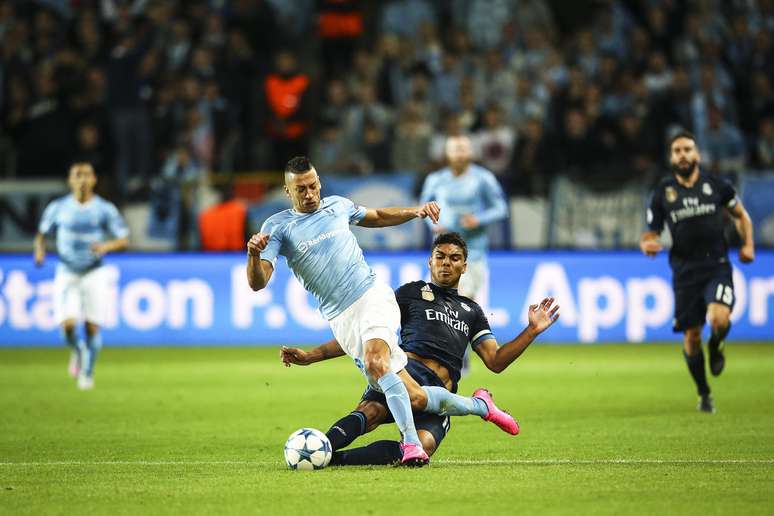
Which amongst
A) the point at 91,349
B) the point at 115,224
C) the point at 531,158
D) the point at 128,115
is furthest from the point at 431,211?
the point at 128,115

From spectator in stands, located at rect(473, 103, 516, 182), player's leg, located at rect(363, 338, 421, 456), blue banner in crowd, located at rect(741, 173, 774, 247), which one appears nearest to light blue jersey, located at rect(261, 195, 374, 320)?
player's leg, located at rect(363, 338, 421, 456)

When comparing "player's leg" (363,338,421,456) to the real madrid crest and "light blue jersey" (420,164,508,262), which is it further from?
"light blue jersey" (420,164,508,262)

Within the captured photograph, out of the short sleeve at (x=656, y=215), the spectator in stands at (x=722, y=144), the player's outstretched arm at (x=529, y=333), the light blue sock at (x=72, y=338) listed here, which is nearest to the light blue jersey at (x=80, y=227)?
the light blue sock at (x=72, y=338)

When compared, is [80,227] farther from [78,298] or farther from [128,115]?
[128,115]

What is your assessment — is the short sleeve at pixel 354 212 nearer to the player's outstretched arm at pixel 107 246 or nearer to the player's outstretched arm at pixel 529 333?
the player's outstretched arm at pixel 529 333

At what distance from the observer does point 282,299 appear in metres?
18.5

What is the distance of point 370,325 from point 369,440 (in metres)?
1.82

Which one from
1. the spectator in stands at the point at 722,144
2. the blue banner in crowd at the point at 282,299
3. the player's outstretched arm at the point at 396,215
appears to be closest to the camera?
the player's outstretched arm at the point at 396,215

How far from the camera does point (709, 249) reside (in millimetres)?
11508

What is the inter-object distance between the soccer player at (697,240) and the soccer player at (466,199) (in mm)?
3155

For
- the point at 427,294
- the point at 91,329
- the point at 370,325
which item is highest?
the point at 427,294

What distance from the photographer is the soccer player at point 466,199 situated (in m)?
14.5

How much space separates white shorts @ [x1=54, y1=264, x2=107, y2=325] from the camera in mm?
14547

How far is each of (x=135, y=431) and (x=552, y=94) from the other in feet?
36.7
